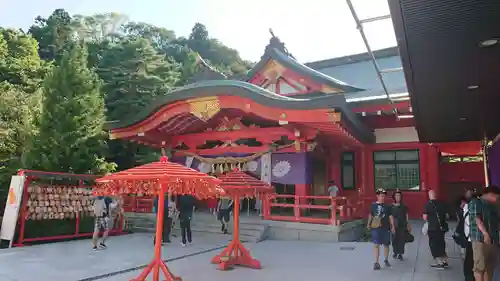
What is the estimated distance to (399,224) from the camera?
7.41 m

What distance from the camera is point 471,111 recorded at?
718cm

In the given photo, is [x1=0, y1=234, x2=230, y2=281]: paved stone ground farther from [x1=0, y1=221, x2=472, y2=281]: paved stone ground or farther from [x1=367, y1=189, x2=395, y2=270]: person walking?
[x1=367, y1=189, x2=395, y2=270]: person walking

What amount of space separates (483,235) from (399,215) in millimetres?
2443

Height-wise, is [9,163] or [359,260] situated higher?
[9,163]

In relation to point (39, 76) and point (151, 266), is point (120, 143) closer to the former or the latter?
point (39, 76)

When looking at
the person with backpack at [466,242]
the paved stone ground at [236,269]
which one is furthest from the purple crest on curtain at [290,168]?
the person with backpack at [466,242]

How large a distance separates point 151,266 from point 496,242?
15.4 feet

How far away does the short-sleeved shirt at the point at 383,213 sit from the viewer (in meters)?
6.89

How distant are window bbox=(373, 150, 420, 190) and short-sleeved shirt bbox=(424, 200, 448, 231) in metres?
6.16

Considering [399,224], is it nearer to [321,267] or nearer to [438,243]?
[438,243]

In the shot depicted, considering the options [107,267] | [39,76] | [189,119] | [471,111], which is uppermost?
[39,76]

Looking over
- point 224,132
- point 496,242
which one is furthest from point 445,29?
point 224,132

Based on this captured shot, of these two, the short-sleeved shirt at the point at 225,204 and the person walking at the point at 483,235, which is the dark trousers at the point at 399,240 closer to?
the person walking at the point at 483,235

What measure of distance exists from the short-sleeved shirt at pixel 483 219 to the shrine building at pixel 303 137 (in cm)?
524
